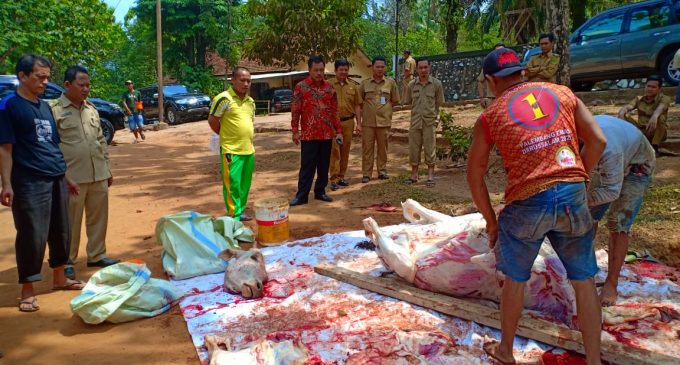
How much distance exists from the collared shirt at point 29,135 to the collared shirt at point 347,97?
4.30 metres

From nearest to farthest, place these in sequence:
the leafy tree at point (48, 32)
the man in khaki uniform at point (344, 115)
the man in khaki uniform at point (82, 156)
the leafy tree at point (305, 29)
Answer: the man in khaki uniform at point (82, 156) < the man in khaki uniform at point (344, 115) < the leafy tree at point (305, 29) < the leafy tree at point (48, 32)

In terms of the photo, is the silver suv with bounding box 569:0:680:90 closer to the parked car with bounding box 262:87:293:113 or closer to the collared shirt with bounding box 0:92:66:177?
the collared shirt with bounding box 0:92:66:177

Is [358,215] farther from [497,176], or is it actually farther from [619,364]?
[619,364]

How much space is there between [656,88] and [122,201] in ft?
25.5

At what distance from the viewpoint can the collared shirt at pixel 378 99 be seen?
7520mm

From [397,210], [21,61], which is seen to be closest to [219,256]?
[21,61]

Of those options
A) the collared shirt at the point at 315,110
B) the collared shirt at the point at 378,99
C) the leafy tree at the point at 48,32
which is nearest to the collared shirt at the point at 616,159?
the collared shirt at the point at 315,110

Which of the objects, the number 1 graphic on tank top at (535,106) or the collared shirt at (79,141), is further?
the collared shirt at (79,141)

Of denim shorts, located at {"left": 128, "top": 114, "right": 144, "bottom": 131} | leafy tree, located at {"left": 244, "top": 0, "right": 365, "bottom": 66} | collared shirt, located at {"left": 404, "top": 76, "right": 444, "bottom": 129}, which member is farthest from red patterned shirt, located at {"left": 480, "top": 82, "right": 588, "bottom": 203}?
denim shorts, located at {"left": 128, "top": 114, "right": 144, "bottom": 131}

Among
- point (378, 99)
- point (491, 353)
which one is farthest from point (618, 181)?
point (378, 99)

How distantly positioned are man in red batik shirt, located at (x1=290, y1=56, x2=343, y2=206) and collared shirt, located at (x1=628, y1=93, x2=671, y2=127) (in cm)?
429

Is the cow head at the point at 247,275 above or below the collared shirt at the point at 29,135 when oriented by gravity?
below

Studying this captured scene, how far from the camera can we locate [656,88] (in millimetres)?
7172

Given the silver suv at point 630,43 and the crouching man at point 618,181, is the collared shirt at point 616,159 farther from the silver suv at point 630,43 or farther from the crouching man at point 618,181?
the silver suv at point 630,43
